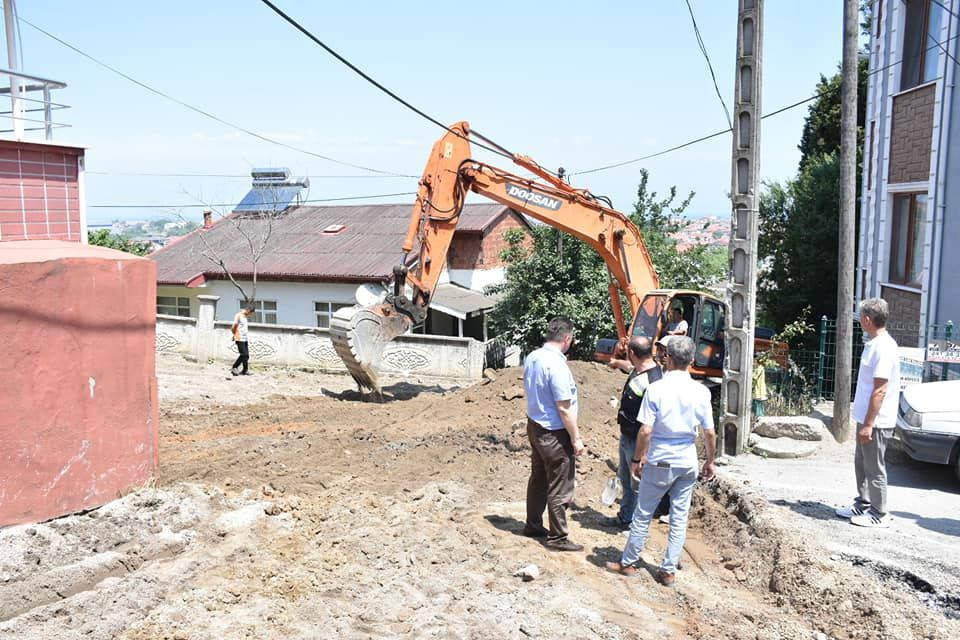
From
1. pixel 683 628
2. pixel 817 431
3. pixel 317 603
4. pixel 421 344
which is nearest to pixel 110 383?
pixel 317 603

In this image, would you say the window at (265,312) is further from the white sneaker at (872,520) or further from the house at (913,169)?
the white sneaker at (872,520)

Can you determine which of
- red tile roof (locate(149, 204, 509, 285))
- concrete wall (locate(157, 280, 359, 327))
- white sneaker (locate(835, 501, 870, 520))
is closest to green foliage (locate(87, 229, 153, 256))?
red tile roof (locate(149, 204, 509, 285))

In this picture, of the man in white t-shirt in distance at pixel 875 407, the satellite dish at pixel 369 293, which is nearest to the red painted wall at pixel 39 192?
the satellite dish at pixel 369 293

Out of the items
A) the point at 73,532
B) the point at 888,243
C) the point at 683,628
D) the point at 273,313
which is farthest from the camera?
the point at 273,313

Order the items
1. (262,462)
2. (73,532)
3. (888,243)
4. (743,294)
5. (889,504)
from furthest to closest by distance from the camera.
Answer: (888,243) → (743,294) → (262,462) → (889,504) → (73,532)

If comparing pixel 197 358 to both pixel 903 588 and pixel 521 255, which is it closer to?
pixel 521 255

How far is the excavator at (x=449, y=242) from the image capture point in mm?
13125

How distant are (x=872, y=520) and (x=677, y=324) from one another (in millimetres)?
5650

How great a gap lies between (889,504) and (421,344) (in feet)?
39.9

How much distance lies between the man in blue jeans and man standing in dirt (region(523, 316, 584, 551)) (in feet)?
2.02

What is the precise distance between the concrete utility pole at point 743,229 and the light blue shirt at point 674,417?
161 inches

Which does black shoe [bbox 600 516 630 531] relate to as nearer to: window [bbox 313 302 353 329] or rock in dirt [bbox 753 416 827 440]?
rock in dirt [bbox 753 416 827 440]

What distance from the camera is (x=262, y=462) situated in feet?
29.1

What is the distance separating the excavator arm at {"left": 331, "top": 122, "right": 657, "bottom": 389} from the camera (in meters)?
13.4
